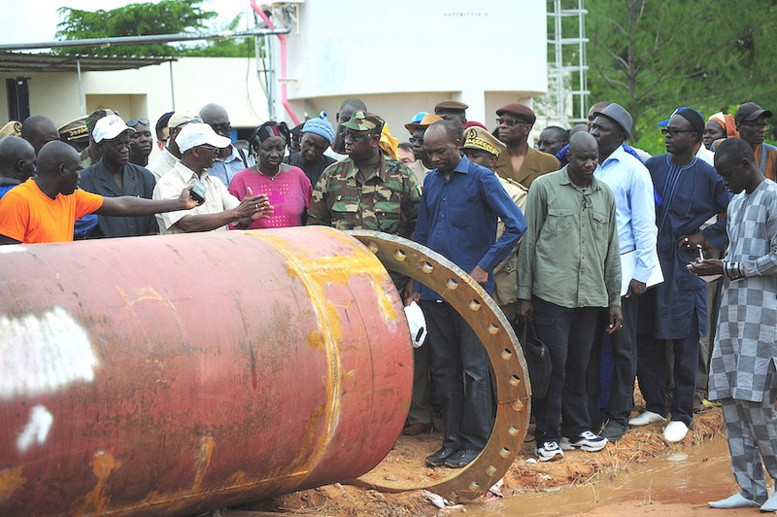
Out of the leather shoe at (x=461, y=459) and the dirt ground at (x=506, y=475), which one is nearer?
the dirt ground at (x=506, y=475)

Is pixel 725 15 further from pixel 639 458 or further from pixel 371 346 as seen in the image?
pixel 371 346

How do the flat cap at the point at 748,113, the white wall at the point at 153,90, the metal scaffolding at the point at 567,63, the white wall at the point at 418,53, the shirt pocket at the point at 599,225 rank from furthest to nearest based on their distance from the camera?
the white wall at the point at 153,90 → the metal scaffolding at the point at 567,63 → the white wall at the point at 418,53 → the flat cap at the point at 748,113 → the shirt pocket at the point at 599,225

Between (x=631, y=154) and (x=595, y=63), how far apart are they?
46.8 feet

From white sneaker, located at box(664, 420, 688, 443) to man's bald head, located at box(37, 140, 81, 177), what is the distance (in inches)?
170

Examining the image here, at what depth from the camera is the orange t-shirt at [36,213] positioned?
5059 mm

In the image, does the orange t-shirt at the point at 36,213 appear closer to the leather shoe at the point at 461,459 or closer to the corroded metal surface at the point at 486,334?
the corroded metal surface at the point at 486,334

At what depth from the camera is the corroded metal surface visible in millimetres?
5277

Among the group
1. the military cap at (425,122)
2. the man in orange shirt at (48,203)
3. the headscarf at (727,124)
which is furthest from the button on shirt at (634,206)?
the man in orange shirt at (48,203)

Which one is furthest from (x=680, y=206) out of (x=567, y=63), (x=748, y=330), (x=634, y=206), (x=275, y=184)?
(x=567, y=63)

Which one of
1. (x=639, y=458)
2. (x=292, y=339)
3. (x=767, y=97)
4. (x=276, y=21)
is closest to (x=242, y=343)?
(x=292, y=339)

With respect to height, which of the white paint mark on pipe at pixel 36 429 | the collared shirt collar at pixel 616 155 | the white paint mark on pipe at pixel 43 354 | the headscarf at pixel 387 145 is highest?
the headscarf at pixel 387 145

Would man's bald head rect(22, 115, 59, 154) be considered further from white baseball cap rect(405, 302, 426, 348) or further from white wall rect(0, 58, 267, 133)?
white wall rect(0, 58, 267, 133)

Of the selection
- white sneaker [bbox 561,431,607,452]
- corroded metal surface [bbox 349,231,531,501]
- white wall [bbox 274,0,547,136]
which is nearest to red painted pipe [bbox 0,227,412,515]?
corroded metal surface [bbox 349,231,531,501]

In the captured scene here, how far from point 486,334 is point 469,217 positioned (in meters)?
1.04
